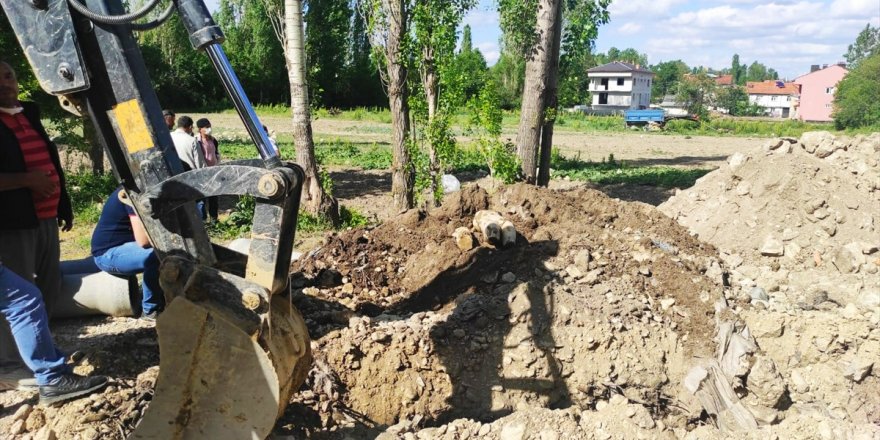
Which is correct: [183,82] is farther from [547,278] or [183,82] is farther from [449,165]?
[547,278]

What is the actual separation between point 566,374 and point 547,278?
111cm

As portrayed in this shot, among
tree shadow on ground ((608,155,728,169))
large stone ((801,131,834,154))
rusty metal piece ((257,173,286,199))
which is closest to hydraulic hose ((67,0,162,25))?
rusty metal piece ((257,173,286,199))

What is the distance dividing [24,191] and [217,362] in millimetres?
1992

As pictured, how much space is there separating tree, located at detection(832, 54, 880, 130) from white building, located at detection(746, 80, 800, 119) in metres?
50.4

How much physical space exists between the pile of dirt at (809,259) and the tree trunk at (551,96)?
1989mm

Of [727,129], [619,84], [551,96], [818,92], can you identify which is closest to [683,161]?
[551,96]

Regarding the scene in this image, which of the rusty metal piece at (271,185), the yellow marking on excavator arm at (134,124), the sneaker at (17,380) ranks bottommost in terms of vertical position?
the sneaker at (17,380)

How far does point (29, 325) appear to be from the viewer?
384 cm

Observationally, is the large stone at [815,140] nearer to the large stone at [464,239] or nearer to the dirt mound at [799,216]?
the dirt mound at [799,216]

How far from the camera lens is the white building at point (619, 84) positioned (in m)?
82.6

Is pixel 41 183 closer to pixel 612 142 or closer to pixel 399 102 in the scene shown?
pixel 399 102

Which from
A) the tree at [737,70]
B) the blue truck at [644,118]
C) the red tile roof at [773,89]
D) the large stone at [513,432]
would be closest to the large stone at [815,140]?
the large stone at [513,432]

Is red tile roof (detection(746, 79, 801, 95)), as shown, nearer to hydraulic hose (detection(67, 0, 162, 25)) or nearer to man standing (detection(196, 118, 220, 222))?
man standing (detection(196, 118, 220, 222))

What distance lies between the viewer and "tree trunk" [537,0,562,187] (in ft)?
31.1
